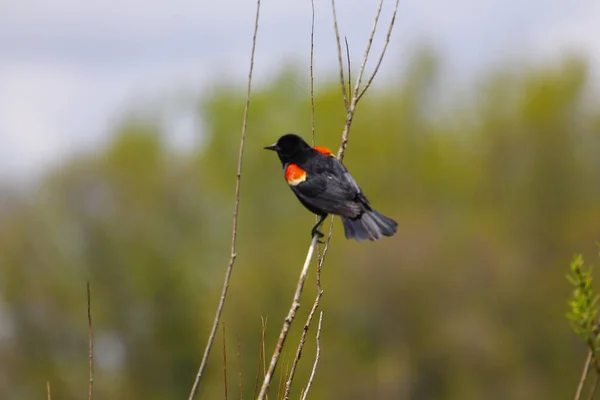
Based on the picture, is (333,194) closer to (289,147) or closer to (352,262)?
(289,147)

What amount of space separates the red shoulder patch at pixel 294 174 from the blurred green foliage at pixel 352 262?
19926mm

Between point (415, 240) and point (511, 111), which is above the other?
point (511, 111)

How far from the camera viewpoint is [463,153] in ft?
133

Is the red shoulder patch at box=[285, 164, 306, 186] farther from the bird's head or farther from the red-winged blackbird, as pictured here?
the bird's head

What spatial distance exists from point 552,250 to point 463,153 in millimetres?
7978

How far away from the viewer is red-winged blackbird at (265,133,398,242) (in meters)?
5.46

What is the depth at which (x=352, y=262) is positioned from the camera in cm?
3209

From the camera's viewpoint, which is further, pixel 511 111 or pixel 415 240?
pixel 511 111

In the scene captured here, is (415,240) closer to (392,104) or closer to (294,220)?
(294,220)

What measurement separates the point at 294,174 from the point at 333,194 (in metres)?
0.48

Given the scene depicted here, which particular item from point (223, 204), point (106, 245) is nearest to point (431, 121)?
point (223, 204)

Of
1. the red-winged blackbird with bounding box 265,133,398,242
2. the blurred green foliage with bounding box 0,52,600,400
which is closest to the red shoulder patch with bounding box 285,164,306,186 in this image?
the red-winged blackbird with bounding box 265,133,398,242

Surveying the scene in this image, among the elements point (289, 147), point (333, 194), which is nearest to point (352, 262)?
point (289, 147)

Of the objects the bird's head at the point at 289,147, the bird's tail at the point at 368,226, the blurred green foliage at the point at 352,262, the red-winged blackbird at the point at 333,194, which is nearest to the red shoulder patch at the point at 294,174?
the red-winged blackbird at the point at 333,194
